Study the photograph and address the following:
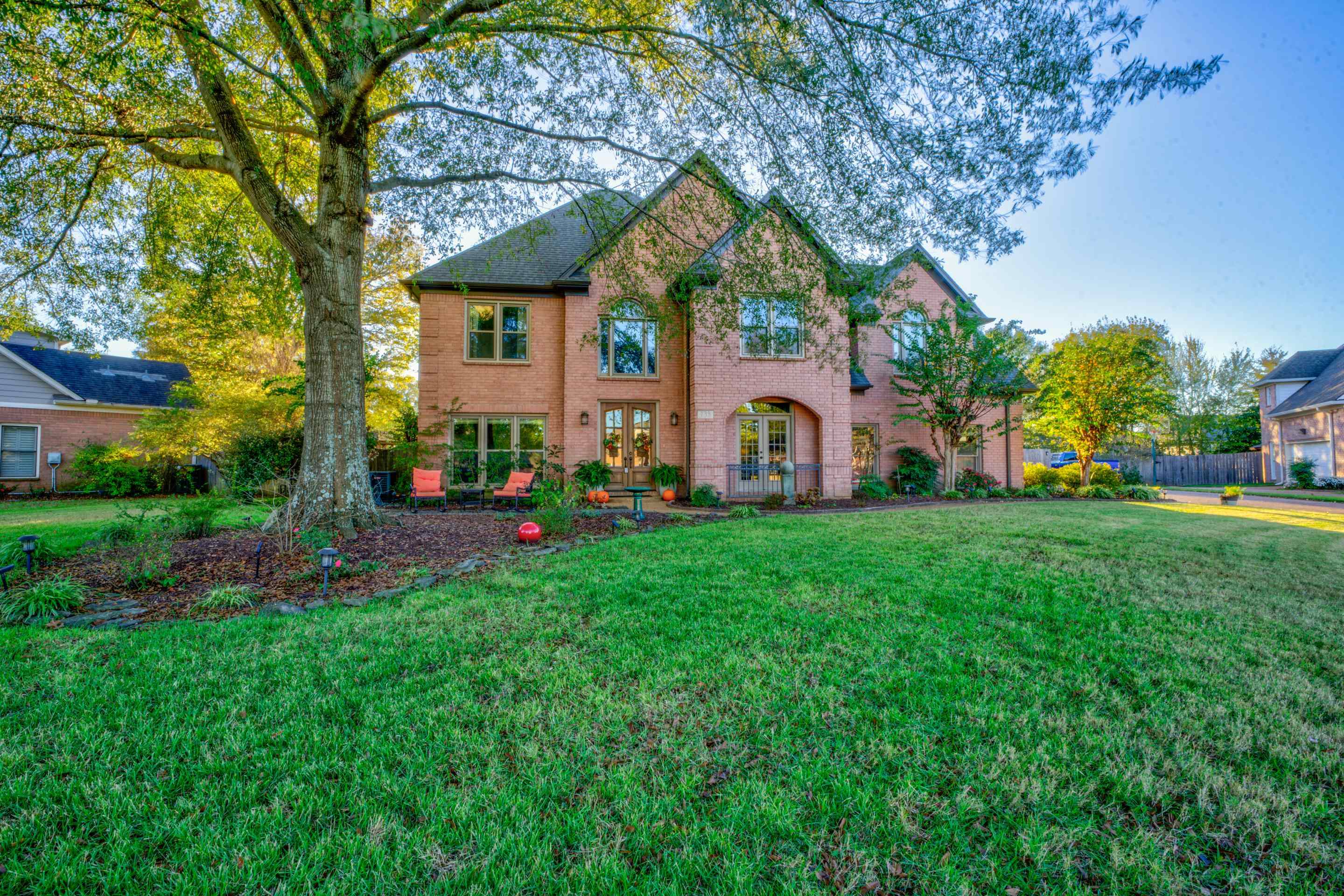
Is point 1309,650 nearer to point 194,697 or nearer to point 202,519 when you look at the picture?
point 194,697

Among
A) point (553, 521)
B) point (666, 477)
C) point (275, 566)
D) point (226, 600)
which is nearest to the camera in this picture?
point (226, 600)

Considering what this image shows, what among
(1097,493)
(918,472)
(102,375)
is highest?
(102,375)

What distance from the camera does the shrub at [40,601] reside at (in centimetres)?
383

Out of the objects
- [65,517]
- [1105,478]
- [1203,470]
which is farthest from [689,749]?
[1203,470]

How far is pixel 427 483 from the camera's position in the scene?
11.6 meters

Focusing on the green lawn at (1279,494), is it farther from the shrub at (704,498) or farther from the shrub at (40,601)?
the shrub at (40,601)

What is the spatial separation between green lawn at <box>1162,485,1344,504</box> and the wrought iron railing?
13104mm

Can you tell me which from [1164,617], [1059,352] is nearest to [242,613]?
[1164,617]

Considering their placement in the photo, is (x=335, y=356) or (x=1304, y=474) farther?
(x=1304, y=474)

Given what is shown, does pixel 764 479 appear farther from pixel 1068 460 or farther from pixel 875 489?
pixel 1068 460

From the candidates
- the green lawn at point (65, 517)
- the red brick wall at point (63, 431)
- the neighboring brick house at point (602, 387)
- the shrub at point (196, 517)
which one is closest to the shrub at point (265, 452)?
the green lawn at point (65, 517)

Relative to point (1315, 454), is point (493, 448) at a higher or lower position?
higher

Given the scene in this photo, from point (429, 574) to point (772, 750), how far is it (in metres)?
4.27

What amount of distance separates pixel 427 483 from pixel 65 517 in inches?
237
